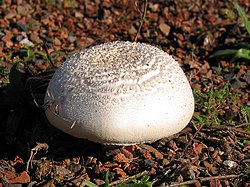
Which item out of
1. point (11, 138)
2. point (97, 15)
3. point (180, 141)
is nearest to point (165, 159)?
point (180, 141)

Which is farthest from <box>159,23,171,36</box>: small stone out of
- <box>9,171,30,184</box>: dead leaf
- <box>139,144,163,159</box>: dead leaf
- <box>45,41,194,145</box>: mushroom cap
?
<box>9,171,30,184</box>: dead leaf

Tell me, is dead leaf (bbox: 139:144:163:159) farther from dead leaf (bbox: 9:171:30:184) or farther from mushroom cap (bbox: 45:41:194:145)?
dead leaf (bbox: 9:171:30:184)

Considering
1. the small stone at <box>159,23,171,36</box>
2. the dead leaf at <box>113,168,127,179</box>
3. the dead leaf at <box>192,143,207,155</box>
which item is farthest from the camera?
the small stone at <box>159,23,171,36</box>

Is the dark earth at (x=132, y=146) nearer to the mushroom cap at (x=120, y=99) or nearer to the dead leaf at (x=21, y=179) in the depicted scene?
the dead leaf at (x=21, y=179)

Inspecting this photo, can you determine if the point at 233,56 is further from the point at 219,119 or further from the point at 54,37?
the point at 54,37

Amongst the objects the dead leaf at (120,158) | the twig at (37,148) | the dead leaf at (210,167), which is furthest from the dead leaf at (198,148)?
the twig at (37,148)
